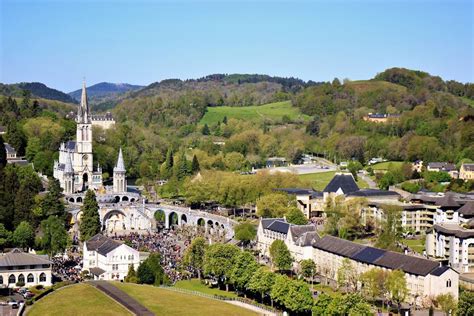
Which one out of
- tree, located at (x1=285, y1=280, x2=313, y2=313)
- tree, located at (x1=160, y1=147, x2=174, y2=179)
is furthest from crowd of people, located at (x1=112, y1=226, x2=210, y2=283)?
tree, located at (x1=160, y1=147, x2=174, y2=179)

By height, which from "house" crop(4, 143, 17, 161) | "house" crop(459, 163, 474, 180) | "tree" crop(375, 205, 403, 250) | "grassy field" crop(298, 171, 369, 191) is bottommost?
"tree" crop(375, 205, 403, 250)

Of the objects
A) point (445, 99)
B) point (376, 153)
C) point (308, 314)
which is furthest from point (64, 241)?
point (445, 99)

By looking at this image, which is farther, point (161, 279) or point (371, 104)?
point (371, 104)

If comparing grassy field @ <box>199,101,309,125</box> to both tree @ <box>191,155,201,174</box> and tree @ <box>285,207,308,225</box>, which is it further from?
tree @ <box>285,207,308,225</box>

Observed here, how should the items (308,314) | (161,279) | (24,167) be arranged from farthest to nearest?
(24,167) < (161,279) < (308,314)

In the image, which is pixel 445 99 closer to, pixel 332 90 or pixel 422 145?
pixel 332 90

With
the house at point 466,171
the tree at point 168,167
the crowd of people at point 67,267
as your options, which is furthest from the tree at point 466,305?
the tree at point 168,167
